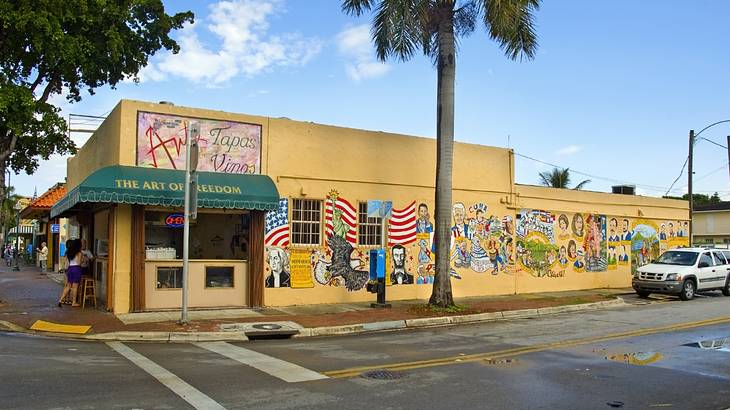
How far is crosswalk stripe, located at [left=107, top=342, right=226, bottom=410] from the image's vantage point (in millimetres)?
6445

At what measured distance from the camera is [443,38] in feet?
52.4

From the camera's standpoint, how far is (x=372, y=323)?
13547 mm

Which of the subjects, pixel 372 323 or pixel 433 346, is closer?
pixel 433 346

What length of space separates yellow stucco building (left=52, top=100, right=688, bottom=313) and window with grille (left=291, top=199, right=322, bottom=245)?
0.03m

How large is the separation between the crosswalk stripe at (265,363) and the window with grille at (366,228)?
735 cm

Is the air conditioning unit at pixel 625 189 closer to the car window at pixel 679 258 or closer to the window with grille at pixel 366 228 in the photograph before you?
the car window at pixel 679 258

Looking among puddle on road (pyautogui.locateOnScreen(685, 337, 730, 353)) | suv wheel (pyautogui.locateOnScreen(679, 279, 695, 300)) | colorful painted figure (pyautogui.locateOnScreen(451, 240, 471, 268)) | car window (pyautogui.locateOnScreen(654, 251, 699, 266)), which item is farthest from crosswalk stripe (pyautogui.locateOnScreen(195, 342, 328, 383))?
car window (pyautogui.locateOnScreen(654, 251, 699, 266))

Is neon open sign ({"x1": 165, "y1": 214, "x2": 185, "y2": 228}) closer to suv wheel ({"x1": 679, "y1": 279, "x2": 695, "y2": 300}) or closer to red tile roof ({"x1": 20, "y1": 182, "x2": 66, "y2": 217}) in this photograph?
suv wheel ({"x1": 679, "y1": 279, "x2": 695, "y2": 300})

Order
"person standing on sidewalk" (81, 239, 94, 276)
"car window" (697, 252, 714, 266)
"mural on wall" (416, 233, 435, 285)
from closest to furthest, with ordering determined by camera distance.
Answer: "person standing on sidewalk" (81, 239, 94, 276), "mural on wall" (416, 233, 435, 285), "car window" (697, 252, 714, 266)

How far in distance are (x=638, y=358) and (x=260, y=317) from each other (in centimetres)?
809

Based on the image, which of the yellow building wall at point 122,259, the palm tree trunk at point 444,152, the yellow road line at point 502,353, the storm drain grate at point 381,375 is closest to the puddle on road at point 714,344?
the yellow road line at point 502,353

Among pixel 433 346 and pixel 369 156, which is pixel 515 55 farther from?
pixel 433 346

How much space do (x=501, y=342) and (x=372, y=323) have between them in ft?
10.8

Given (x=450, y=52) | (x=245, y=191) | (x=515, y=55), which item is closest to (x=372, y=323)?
(x=245, y=191)
